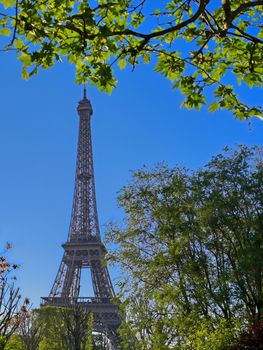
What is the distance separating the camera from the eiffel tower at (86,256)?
60.7 metres

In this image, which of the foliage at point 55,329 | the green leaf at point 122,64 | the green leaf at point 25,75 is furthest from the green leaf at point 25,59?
the foliage at point 55,329

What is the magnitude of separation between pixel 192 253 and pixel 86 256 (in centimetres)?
4681

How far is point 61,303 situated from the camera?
198 feet

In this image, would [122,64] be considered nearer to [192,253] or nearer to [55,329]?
[192,253]

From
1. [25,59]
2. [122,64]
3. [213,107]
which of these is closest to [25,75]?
[25,59]

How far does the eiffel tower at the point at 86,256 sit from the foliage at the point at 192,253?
32.3 meters

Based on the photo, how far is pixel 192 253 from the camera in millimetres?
22359

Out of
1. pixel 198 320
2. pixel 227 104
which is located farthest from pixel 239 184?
pixel 227 104

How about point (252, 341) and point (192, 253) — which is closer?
point (252, 341)

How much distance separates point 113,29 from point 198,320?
52.8ft

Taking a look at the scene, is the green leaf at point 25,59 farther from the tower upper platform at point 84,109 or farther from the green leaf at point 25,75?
the tower upper platform at point 84,109

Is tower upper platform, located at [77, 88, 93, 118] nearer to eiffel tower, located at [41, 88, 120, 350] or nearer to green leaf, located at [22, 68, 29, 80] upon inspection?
eiffel tower, located at [41, 88, 120, 350]

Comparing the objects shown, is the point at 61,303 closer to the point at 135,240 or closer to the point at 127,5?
Answer: the point at 135,240

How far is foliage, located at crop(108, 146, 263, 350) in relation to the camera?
2011cm
